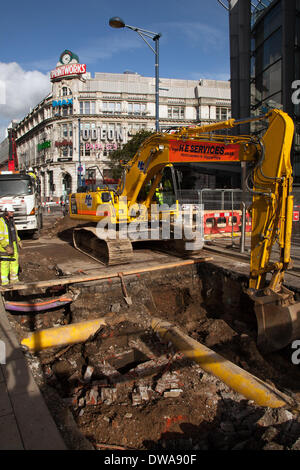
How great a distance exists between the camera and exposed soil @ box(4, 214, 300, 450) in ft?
10.3

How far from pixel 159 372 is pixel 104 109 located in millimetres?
49351

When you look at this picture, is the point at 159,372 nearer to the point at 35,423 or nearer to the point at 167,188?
the point at 35,423

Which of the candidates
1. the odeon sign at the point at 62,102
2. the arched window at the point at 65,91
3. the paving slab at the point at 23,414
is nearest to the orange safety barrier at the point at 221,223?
the paving slab at the point at 23,414

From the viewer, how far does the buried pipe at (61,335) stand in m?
4.98

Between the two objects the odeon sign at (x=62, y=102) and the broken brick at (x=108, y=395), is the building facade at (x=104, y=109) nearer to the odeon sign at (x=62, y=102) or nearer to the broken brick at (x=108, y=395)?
the odeon sign at (x=62, y=102)

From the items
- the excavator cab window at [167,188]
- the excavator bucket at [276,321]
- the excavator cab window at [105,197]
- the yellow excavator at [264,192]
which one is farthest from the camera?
the excavator cab window at [167,188]

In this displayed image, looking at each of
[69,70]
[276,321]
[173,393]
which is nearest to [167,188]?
[276,321]

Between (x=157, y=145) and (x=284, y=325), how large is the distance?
195 inches

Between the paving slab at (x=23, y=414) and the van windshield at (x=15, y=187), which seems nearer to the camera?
the paving slab at (x=23, y=414)

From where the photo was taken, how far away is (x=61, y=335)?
5.28 m

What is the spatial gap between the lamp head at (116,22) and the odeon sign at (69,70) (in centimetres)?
4140

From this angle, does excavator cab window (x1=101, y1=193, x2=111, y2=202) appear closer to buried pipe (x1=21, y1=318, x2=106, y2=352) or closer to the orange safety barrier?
buried pipe (x1=21, y1=318, x2=106, y2=352)

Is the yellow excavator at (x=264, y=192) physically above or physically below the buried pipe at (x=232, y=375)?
above
